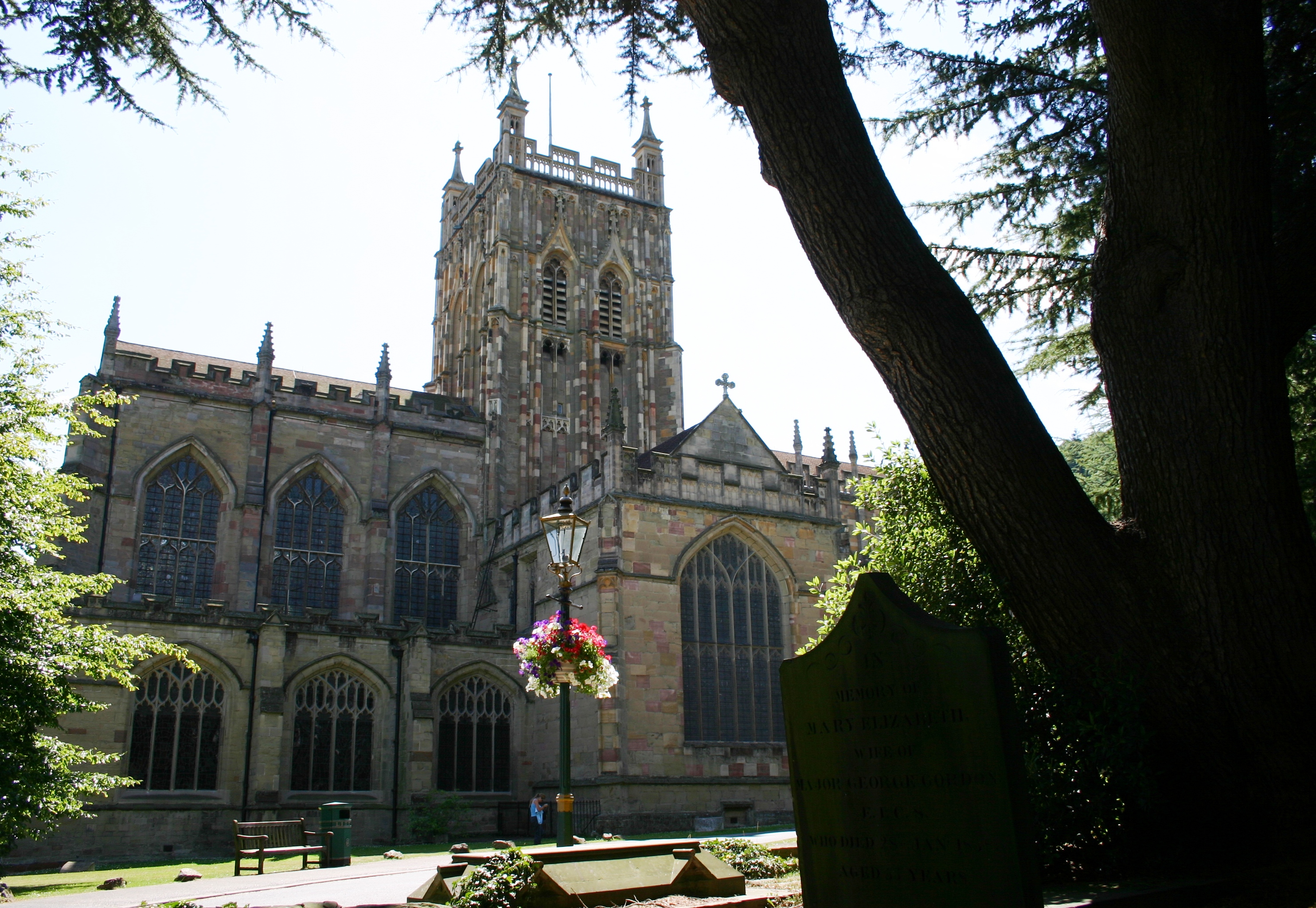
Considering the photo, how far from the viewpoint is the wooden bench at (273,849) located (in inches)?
556

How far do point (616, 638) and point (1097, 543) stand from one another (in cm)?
1662

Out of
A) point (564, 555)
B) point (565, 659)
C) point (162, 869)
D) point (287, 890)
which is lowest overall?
point (162, 869)

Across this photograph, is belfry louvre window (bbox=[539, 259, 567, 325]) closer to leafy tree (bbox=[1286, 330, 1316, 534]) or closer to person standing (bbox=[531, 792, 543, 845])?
person standing (bbox=[531, 792, 543, 845])

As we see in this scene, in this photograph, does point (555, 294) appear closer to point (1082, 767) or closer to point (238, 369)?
point (238, 369)

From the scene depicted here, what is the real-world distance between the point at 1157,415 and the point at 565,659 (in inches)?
286

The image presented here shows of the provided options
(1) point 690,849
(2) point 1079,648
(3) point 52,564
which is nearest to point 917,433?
(2) point 1079,648

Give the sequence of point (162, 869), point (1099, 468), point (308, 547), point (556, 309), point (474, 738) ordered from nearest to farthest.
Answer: point (162, 869)
point (1099, 468)
point (474, 738)
point (308, 547)
point (556, 309)

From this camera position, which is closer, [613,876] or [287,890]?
[613,876]

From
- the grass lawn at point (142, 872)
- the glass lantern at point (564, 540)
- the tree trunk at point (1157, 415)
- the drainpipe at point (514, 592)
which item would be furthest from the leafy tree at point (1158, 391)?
A: the drainpipe at point (514, 592)

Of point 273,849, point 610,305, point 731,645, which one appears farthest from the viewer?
point 610,305

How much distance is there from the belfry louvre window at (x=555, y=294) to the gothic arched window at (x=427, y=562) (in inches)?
336

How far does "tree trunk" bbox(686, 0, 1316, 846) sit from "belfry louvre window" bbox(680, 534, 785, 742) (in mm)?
17141

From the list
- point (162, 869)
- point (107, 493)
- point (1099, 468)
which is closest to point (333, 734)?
point (162, 869)

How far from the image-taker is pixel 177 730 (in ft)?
68.9
